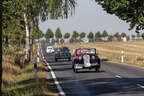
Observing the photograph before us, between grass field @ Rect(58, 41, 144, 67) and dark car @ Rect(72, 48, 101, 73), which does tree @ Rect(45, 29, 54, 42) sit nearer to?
grass field @ Rect(58, 41, 144, 67)

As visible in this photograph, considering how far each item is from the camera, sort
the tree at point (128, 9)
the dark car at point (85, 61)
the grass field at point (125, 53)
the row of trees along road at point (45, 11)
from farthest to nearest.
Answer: the grass field at point (125, 53) < the tree at point (128, 9) < the dark car at point (85, 61) < the row of trees along road at point (45, 11)

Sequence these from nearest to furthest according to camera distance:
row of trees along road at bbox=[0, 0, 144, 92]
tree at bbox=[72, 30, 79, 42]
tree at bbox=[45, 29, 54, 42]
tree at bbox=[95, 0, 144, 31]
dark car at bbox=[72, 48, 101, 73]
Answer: row of trees along road at bbox=[0, 0, 144, 92]
dark car at bbox=[72, 48, 101, 73]
tree at bbox=[95, 0, 144, 31]
tree at bbox=[72, 30, 79, 42]
tree at bbox=[45, 29, 54, 42]

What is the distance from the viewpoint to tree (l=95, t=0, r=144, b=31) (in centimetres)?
3088

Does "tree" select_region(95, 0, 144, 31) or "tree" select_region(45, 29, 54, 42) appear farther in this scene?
"tree" select_region(45, 29, 54, 42)

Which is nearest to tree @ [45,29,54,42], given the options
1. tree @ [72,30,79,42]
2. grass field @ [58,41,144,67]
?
tree @ [72,30,79,42]

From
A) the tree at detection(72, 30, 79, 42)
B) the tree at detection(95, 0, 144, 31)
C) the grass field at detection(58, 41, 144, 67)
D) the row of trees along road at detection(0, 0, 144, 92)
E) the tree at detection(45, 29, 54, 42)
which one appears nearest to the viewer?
the row of trees along road at detection(0, 0, 144, 92)

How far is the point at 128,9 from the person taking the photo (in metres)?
32.2

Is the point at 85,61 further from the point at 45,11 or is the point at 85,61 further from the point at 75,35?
the point at 75,35

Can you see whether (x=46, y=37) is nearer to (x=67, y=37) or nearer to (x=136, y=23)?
(x=67, y=37)

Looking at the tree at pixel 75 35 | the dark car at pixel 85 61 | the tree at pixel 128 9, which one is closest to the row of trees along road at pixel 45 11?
the tree at pixel 128 9

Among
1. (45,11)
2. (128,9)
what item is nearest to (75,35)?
(128,9)

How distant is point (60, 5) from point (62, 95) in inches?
118

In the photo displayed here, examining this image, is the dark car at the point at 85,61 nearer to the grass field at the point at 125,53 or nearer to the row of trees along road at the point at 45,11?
the row of trees along road at the point at 45,11

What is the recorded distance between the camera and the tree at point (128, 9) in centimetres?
3088
